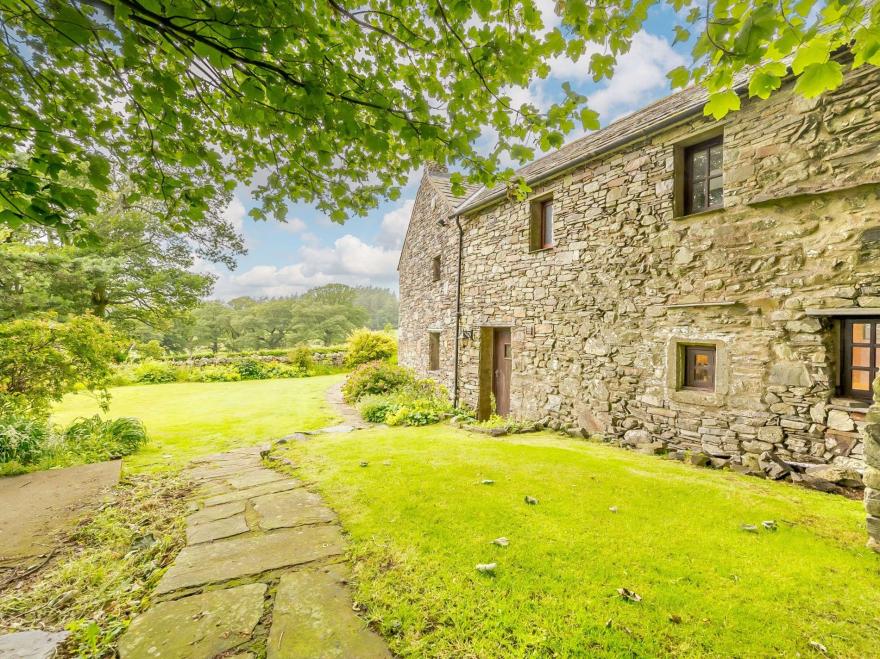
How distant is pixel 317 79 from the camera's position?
8.23 ft

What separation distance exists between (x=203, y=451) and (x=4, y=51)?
508cm

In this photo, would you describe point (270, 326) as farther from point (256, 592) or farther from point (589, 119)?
point (589, 119)

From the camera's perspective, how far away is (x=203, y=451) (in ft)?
18.8

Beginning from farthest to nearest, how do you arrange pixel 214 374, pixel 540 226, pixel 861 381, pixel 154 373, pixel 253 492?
pixel 214 374 → pixel 154 373 → pixel 540 226 → pixel 861 381 → pixel 253 492

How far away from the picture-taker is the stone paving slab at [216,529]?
9.26ft

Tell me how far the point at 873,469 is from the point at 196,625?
13.7 feet

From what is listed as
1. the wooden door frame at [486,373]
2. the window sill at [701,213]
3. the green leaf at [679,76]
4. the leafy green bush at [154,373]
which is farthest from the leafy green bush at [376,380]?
the leafy green bush at [154,373]

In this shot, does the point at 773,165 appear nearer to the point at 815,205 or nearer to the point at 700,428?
the point at 815,205

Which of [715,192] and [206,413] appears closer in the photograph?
[715,192]

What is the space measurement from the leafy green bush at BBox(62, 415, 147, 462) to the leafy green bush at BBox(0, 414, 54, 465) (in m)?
0.25

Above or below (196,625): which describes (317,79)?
above

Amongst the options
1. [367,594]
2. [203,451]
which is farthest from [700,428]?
[203,451]

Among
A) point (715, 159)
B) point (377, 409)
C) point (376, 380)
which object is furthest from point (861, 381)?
point (376, 380)

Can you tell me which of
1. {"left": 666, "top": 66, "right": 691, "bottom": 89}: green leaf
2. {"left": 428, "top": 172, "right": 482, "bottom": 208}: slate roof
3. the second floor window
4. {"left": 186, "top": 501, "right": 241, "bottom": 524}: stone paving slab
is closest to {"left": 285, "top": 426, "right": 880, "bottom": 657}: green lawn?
{"left": 186, "top": 501, "right": 241, "bottom": 524}: stone paving slab
